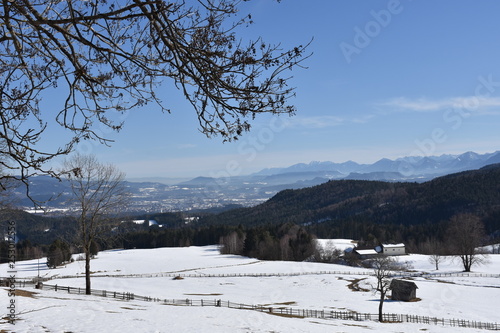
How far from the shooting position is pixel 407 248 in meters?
103

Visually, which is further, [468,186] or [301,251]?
[468,186]

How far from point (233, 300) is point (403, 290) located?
56.2 feet

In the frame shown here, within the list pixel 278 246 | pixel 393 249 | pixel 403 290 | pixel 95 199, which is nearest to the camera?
pixel 95 199

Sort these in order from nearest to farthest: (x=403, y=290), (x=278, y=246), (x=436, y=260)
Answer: (x=403, y=290) → (x=436, y=260) → (x=278, y=246)

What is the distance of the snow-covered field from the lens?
15.7m

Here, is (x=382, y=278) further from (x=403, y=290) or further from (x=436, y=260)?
(x=436, y=260)

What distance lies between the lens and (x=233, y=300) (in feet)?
106

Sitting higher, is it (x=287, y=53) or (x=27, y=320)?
(x=287, y=53)

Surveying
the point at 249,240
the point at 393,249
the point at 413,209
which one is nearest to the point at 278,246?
the point at 249,240

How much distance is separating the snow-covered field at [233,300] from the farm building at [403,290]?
3.56ft

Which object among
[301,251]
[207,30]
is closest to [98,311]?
[207,30]

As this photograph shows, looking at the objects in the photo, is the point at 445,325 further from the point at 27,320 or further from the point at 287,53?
the point at 287,53

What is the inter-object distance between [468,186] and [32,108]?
184 metres

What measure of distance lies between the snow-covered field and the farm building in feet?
3.56
